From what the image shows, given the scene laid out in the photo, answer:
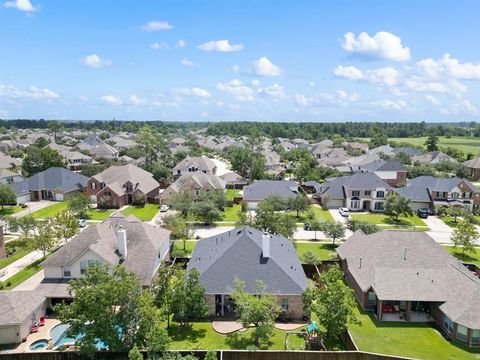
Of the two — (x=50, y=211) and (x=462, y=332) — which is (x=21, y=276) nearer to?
(x=50, y=211)

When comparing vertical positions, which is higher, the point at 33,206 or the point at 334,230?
the point at 334,230

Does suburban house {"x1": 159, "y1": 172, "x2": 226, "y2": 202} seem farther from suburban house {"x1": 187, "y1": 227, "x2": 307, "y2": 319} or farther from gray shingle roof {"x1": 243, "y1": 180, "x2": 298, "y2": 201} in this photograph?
suburban house {"x1": 187, "y1": 227, "x2": 307, "y2": 319}

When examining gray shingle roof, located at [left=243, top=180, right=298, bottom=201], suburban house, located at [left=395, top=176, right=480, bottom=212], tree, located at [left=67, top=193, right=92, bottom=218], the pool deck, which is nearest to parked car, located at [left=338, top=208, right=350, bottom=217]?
gray shingle roof, located at [left=243, top=180, right=298, bottom=201]

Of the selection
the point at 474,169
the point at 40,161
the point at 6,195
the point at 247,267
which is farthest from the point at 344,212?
the point at 40,161

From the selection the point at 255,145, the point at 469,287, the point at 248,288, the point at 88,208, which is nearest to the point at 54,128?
the point at 255,145

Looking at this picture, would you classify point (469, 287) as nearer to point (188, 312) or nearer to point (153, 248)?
point (188, 312)
